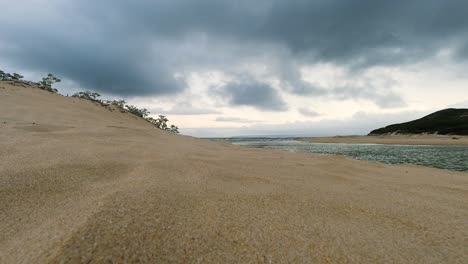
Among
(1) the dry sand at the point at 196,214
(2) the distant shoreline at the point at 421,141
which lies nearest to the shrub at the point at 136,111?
(1) the dry sand at the point at 196,214

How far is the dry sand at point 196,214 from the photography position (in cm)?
138

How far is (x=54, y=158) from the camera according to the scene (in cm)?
276

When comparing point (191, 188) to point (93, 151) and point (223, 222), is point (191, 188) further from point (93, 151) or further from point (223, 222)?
point (93, 151)

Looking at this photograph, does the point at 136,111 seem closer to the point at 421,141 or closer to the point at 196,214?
the point at 196,214

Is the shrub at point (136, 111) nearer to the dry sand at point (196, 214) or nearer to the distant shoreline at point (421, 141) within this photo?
the dry sand at point (196, 214)

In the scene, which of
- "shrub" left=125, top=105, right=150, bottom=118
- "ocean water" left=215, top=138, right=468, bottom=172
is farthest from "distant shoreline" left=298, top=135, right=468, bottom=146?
"shrub" left=125, top=105, right=150, bottom=118

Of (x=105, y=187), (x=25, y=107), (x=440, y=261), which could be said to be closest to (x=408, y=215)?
(x=440, y=261)

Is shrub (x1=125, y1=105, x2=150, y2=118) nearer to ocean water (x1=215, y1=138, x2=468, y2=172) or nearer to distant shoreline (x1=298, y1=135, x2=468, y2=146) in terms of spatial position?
ocean water (x1=215, y1=138, x2=468, y2=172)

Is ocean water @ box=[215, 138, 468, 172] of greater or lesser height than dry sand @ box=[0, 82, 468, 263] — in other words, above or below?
below

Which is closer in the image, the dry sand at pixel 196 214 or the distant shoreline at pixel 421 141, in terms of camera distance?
the dry sand at pixel 196 214

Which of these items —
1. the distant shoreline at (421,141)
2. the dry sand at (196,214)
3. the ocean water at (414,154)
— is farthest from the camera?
the distant shoreline at (421,141)

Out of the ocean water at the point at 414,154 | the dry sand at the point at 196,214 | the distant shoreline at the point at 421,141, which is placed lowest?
the ocean water at the point at 414,154

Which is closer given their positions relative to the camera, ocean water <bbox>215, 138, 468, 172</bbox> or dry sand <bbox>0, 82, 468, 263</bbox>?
dry sand <bbox>0, 82, 468, 263</bbox>

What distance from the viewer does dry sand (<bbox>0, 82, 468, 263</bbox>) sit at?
1381 mm
